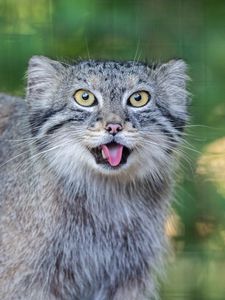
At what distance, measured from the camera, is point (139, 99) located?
14.8ft

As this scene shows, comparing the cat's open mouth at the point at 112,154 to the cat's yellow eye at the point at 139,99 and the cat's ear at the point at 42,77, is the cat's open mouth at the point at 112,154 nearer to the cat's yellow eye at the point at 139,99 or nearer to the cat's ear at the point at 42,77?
the cat's yellow eye at the point at 139,99

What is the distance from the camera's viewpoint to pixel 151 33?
208 inches

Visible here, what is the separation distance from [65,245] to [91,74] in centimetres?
70

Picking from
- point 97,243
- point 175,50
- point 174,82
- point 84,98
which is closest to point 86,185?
point 97,243

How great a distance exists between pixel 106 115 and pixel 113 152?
14 cm

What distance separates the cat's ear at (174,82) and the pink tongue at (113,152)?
1.37 ft

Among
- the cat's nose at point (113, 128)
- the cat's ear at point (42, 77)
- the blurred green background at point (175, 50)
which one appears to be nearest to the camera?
the cat's nose at point (113, 128)

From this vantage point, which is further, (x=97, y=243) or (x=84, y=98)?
(x=97, y=243)

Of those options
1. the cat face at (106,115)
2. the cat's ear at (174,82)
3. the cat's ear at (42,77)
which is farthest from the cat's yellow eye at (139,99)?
the cat's ear at (42,77)

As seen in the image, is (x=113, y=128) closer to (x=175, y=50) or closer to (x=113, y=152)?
(x=113, y=152)

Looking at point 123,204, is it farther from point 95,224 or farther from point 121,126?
point 121,126

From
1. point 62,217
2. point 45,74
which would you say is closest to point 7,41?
point 45,74

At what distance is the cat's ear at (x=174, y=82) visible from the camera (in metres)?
4.71

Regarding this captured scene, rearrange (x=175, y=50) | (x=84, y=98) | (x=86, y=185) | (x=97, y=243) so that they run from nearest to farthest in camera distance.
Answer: (x=84, y=98) < (x=86, y=185) < (x=97, y=243) < (x=175, y=50)
